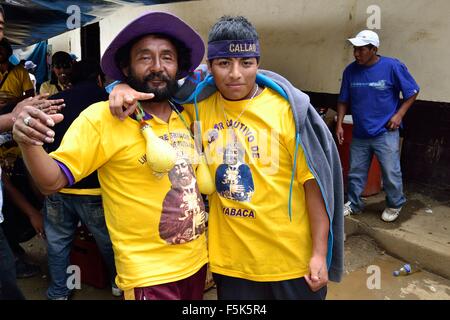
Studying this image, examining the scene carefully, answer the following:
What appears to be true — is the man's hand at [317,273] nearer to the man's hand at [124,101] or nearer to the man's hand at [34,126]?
the man's hand at [124,101]

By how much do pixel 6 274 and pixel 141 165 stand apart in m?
1.03

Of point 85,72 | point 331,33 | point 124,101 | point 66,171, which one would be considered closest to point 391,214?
point 331,33

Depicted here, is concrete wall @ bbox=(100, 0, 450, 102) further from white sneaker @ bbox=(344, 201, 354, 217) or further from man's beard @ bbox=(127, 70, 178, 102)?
man's beard @ bbox=(127, 70, 178, 102)

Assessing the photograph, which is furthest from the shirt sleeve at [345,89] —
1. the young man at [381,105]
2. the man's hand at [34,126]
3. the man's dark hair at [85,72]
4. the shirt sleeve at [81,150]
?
the man's hand at [34,126]

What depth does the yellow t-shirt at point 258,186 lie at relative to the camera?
185 centimetres

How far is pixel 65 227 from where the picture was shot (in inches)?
118

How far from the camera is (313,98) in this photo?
5.99 m

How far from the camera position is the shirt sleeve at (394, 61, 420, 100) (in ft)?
13.6

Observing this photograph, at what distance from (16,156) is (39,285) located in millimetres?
1194

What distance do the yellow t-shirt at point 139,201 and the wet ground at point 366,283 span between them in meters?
1.62

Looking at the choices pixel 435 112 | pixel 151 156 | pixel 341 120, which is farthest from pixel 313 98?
pixel 151 156

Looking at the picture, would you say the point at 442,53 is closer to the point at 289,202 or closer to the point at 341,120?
the point at 341,120

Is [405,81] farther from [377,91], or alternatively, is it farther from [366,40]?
[366,40]

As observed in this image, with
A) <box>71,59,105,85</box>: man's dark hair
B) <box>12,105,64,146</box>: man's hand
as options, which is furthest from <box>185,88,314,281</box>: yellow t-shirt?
<box>71,59,105,85</box>: man's dark hair
